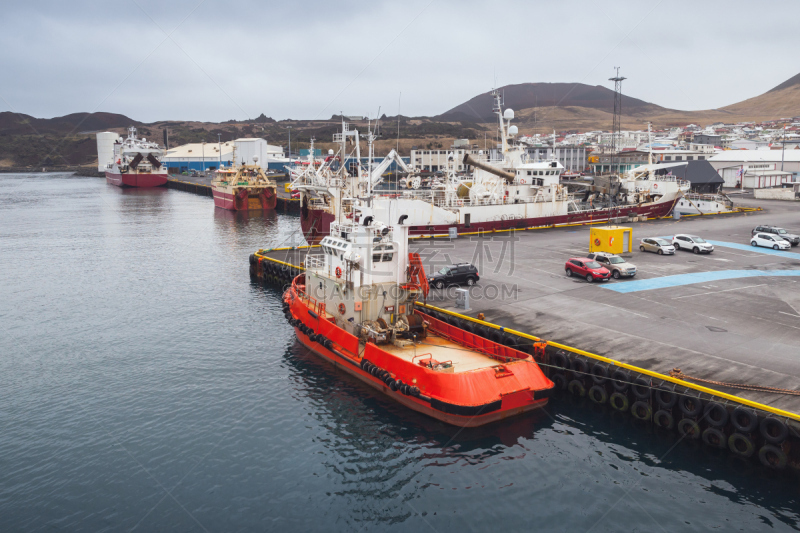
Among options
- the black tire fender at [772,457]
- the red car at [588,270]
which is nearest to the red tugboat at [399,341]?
the black tire fender at [772,457]

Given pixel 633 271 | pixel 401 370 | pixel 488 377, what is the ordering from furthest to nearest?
pixel 633 271 < pixel 401 370 < pixel 488 377

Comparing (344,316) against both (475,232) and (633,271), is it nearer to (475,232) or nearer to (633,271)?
(633,271)

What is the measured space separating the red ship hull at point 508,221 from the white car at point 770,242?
55.2 ft

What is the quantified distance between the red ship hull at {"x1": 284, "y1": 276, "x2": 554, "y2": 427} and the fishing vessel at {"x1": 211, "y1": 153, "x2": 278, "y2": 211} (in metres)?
72.6

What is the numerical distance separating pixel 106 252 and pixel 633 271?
162 feet

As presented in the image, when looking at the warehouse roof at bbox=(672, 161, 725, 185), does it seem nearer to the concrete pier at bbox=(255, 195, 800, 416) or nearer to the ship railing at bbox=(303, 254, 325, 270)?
the concrete pier at bbox=(255, 195, 800, 416)

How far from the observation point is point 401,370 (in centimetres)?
1923

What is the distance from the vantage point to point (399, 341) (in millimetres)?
21750

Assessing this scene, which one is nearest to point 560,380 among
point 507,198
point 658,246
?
point 658,246

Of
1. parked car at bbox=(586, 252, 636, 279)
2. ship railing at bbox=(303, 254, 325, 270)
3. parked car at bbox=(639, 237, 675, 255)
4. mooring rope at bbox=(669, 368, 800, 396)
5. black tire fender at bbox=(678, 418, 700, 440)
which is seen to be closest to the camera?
mooring rope at bbox=(669, 368, 800, 396)

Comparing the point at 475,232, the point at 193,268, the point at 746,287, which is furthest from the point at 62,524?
the point at 475,232

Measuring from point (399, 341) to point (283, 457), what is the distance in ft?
22.4

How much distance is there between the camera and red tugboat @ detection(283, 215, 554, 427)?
17.7 m

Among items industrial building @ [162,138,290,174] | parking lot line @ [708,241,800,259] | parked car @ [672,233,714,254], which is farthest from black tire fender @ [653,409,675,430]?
industrial building @ [162,138,290,174]
